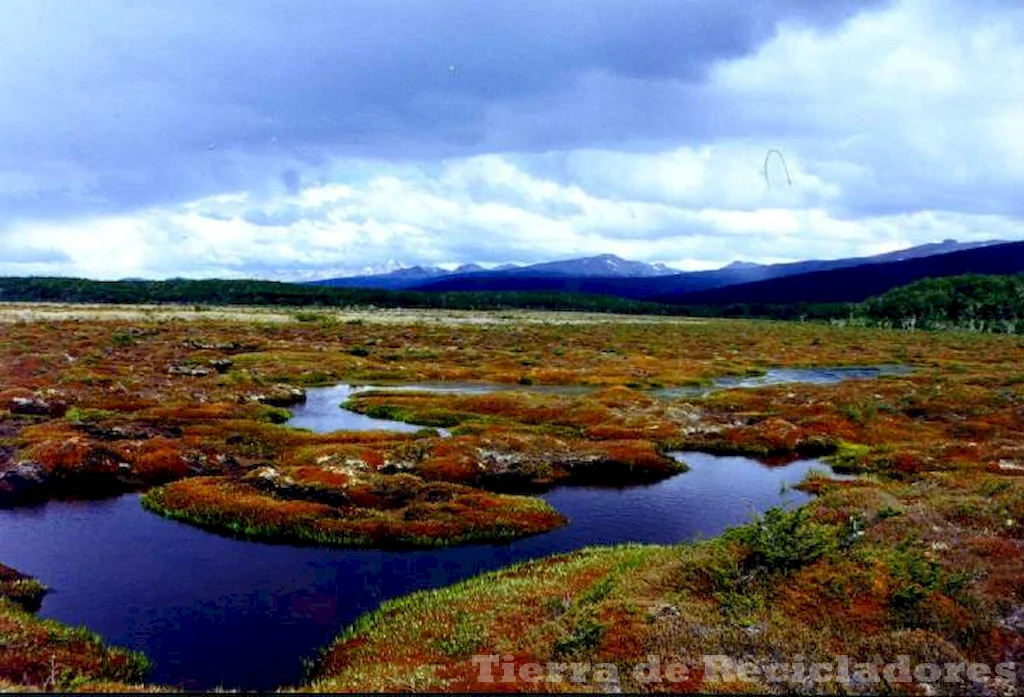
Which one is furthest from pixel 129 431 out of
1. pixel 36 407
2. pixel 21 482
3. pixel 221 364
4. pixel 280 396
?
pixel 221 364

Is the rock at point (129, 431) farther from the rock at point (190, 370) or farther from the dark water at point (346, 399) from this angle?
the rock at point (190, 370)

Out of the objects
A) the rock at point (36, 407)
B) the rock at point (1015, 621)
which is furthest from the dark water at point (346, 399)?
the rock at point (1015, 621)

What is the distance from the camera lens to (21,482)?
34312 mm

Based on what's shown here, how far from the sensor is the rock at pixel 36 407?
49125mm

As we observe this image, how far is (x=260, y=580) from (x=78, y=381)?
45.4 meters

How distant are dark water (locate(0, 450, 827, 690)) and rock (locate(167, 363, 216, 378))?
40.7 m

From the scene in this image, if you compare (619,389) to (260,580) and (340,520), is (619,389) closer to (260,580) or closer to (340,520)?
(340,520)

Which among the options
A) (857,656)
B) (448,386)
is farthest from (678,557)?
(448,386)

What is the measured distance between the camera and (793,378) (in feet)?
302

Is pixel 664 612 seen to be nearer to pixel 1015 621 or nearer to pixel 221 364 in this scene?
pixel 1015 621

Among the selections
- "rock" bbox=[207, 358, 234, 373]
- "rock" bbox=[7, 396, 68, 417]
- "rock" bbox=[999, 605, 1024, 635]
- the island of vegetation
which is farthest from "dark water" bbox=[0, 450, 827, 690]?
"rock" bbox=[207, 358, 234, 373]

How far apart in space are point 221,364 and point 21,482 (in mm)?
47617

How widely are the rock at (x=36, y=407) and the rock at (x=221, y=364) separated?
82.0ft

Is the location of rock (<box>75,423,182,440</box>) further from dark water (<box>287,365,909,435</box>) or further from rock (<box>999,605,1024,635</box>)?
rock (<box>999,605,1024,635</box>)
